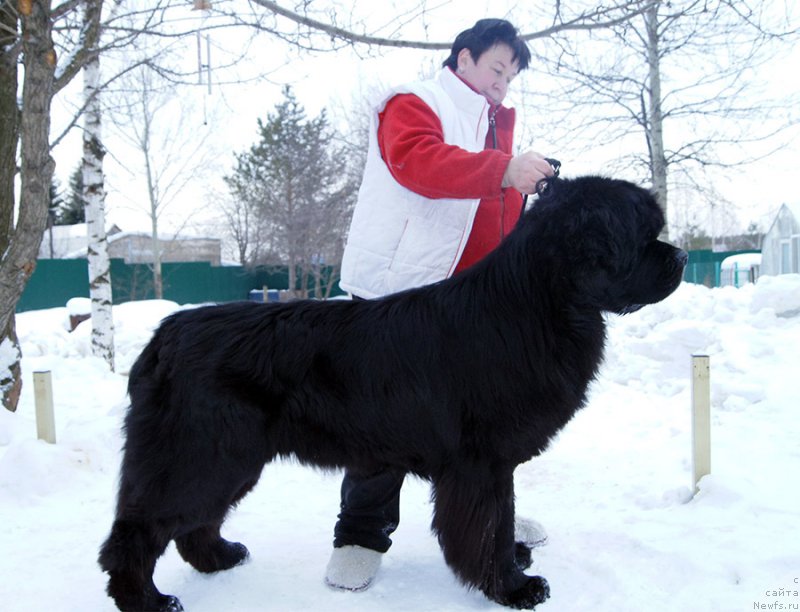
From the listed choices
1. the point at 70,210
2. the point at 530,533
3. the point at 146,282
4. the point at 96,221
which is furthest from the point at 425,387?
the point at 70,210

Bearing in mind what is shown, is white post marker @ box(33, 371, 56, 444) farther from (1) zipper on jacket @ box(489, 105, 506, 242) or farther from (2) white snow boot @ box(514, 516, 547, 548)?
(1) zipper on jacket @ box(489, 105, 506, 242)

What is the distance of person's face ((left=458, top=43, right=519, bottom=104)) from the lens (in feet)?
8.96

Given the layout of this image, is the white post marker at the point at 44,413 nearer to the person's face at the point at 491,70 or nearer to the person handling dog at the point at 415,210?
the person handling dog at the point at 415,210

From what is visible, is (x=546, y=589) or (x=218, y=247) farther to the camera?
(x=218, y=247)

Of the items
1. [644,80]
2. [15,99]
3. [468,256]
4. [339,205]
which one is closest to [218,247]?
[339,205]

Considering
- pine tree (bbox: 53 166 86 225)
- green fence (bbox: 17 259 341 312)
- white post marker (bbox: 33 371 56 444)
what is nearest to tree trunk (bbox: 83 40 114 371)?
white post marker (bbox: 33 371 56 444)

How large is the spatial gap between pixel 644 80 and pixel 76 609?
625 inches

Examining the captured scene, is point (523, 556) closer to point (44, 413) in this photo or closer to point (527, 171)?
point (527, 171)

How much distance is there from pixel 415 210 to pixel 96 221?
780 centimetres

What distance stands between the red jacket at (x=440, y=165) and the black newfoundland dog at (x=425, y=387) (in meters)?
0.23

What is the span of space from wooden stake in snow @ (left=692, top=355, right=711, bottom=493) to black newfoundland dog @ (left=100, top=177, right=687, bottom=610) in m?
1.41

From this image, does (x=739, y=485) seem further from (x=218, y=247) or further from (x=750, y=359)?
(x=218, y=247)

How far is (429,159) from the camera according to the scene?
2.46m

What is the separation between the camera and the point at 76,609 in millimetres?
2379
